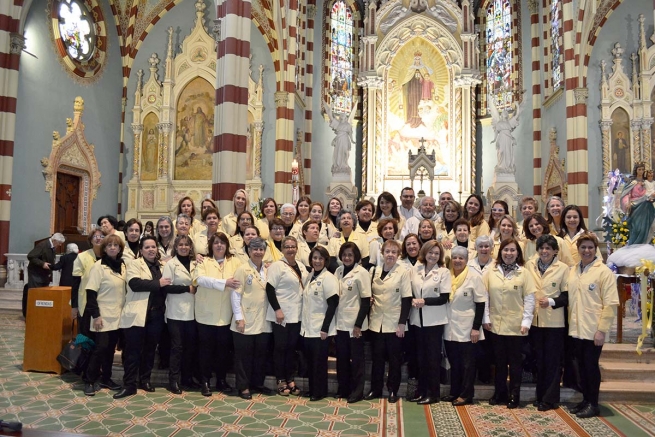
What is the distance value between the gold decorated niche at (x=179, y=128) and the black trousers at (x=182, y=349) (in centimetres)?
1008

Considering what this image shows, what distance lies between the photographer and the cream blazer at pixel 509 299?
5.18 meters

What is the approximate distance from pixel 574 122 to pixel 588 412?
1163 cm

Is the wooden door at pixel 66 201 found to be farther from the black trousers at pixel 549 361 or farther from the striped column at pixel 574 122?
the striped column at pixel 574 122

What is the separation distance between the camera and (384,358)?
17.9 feet

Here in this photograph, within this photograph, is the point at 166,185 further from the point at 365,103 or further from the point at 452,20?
the point at 452,20

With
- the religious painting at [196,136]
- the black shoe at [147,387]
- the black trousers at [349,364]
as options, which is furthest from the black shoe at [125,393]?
the religious painting at [196,136]

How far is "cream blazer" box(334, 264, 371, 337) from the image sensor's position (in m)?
5.39

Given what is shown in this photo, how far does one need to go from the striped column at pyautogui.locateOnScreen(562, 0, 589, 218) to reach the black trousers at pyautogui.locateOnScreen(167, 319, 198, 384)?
12.2 metres

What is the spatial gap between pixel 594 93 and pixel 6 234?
15311 millimetres

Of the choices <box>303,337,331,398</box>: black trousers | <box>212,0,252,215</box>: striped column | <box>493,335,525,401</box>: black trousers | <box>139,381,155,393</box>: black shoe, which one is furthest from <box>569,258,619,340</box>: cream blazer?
<box>212,0,252,215</box>: striped column

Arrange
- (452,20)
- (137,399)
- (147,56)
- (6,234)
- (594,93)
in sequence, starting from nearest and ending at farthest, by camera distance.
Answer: (137,399)
(6,234)
(594,93)
(147,56)
(452,20)

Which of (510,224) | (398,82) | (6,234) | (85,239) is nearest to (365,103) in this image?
(398,82)

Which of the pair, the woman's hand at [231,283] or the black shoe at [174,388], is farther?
the black shoe at [174,388]

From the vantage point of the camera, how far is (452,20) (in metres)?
19.7
